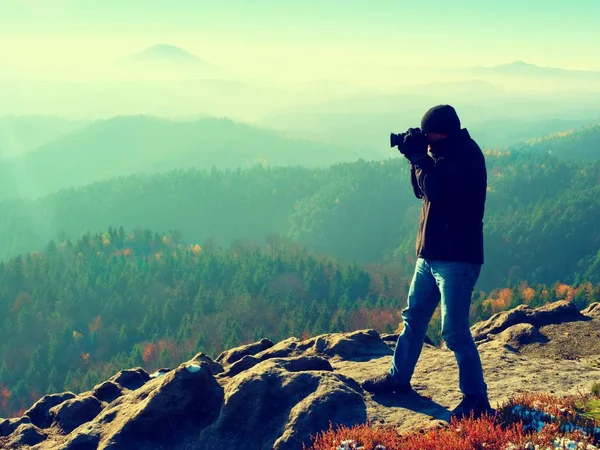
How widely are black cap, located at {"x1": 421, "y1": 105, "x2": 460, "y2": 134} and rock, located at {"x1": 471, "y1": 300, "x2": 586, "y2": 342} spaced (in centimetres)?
899

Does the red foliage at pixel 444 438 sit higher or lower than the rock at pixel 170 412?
higher

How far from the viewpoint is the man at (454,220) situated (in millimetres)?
7039

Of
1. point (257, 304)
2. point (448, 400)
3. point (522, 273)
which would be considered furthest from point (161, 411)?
point (522, 273)

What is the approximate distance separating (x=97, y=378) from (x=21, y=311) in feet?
124

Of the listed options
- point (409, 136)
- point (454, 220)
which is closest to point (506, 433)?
point (454, 220)

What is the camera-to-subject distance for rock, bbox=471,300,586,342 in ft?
A: 47.5

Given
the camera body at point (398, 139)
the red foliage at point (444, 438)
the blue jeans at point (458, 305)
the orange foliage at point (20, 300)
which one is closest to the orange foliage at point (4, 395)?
the orange foliage at point (20, 300)

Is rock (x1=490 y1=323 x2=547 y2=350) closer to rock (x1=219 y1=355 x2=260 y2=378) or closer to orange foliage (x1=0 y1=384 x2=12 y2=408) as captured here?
rock (x1=219 y1=355 x2=260 y2=378)

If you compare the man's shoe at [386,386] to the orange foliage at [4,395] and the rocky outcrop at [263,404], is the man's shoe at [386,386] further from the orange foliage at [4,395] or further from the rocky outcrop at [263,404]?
the orange foliage at [4,395]

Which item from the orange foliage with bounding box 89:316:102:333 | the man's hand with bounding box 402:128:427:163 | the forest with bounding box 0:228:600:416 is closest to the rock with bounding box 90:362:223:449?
the man's hand with bounding box 402:128:427:163

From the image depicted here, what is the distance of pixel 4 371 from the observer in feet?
306

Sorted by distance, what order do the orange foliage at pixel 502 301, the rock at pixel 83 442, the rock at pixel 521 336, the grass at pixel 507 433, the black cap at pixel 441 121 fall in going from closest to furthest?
1. the grass at pixel 507 433
2. the black cap at pixel 441 121
3. the rock at pixel 83 442
4. the rock at pixel 521 336
5. the orange foliage at pixel 502 301

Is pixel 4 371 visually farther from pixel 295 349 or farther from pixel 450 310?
pixel 450 310

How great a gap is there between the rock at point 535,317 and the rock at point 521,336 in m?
1.06
